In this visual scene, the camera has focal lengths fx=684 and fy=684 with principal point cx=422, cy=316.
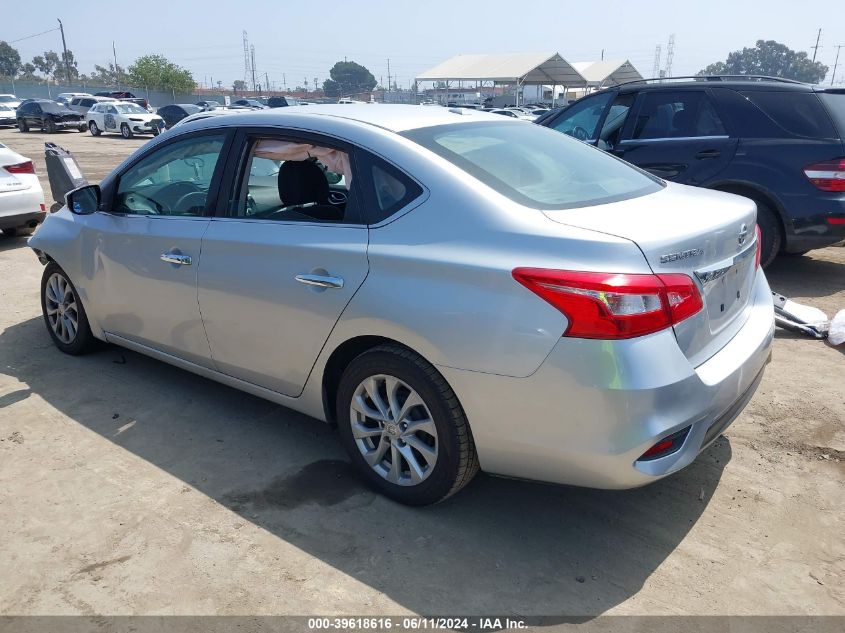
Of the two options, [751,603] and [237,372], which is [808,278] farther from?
[237,372]

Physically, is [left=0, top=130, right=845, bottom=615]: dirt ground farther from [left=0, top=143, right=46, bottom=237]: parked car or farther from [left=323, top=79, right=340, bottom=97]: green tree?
[left=323, top=79, right=340, bottom=97]: green tree

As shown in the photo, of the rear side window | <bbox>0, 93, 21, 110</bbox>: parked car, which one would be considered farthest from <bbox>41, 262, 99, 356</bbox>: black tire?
<bbox>0, 93, 21, 110</bbox>: parked car

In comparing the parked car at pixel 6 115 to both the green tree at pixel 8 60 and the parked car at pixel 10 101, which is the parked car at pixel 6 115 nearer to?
the parked car at pixel 10 101

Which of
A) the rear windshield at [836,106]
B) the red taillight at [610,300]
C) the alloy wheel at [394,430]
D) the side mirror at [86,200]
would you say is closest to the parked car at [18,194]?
the side mirror at [86,200]

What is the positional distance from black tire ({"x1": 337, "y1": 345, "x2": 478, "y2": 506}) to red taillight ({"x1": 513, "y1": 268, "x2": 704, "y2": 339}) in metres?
0.59

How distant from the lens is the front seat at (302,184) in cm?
342

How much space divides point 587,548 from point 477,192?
59.7 inches

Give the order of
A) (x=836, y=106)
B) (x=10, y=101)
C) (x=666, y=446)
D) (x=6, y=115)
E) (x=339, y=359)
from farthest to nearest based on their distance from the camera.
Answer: (x=10, y=101)
(x=6, y=115)
(x=836, y=106)
(x=339, y=359)
(x=666, y=446)

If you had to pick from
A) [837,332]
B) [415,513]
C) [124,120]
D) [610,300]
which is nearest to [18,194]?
[415,513]

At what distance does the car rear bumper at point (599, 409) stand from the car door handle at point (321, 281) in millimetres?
649

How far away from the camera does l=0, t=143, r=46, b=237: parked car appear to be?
802cm

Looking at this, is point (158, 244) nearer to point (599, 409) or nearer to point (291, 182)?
point (291, 182)

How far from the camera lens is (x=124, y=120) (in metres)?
29.6

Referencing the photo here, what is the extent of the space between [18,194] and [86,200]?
4.77 metres
